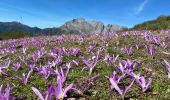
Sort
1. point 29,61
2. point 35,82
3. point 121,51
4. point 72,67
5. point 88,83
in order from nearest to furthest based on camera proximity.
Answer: point 88,83 → point 35,82 → point 72,67 → point 29,61 → point 121,51

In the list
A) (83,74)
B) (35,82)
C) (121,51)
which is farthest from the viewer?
(121,51)

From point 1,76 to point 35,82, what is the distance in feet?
3.97

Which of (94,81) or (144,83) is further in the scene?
(94,81)

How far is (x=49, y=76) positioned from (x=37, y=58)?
2571mm

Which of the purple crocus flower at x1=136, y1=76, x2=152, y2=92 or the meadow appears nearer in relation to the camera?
the meadow

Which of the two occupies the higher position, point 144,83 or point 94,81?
point 144,83

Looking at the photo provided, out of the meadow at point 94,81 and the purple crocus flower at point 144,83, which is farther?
the purple crocus flower at point 144,83

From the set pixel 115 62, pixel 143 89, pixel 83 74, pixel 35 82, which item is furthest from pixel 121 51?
pixel 143 89

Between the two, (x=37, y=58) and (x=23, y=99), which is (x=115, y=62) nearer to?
(x=37, y=58)

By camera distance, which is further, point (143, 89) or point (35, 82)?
point (35, 82)

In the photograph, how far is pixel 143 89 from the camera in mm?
4961

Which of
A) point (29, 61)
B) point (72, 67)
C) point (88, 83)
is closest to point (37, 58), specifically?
point (29, 61)

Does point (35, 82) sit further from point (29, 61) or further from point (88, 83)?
point (29, 61)

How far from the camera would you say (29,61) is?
863cm
